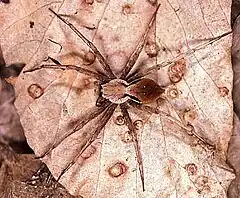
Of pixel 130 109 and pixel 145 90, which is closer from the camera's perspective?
pixel 145 90

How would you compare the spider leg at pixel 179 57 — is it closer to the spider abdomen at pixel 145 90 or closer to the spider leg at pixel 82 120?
the spider abdomen at pixel 145 90

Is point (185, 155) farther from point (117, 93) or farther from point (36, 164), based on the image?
point (36, 164)

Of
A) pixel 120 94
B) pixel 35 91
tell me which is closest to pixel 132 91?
pixel 120 94

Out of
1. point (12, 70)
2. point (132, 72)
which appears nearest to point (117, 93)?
point (132, 72)

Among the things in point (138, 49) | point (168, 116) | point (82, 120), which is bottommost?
point (168, 116)

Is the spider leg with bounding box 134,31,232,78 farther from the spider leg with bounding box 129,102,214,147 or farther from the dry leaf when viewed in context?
the spider leg with bounding box 129,102,214,147

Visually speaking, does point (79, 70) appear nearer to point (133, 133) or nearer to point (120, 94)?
point (120, 94)

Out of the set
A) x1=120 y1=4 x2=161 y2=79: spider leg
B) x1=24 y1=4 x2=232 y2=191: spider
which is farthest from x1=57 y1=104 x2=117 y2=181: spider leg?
x1=120 y1=4 x2=161 y2=79: spider leg
